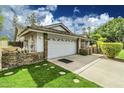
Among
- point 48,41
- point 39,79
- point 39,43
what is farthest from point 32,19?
point 39,79

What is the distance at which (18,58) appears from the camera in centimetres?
961

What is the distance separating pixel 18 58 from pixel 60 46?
454 cm

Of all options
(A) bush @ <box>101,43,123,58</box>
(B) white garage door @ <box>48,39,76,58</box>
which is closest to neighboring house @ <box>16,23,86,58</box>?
(B) white garage door @ <box>48,39,76,58</box>

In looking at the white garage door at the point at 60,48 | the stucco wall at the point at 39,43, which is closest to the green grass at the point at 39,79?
the stucco wall at the point at 39,43

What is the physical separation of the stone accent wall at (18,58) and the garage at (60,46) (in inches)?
59.3

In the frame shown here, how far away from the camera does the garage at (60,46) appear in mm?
11984

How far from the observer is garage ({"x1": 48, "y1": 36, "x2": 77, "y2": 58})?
12.0 meters

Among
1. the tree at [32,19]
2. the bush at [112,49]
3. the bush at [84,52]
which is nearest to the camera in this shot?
the bush at [112,49]

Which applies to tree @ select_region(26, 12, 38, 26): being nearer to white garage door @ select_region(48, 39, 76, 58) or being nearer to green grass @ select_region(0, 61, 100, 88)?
white garage door @ select_region(48, 39, 76, 58)

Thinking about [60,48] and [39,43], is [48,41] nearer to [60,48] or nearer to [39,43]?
[39,43]

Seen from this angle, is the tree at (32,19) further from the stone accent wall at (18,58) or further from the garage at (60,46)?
the stone accent wall at (18,58)

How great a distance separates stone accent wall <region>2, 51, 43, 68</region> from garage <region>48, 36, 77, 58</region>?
151 centimetres

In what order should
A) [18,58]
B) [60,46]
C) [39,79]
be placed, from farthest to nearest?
[60,46]
[18,58]
[39,79]
